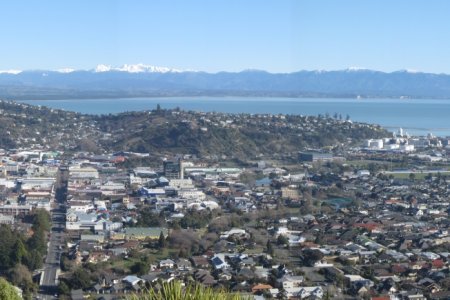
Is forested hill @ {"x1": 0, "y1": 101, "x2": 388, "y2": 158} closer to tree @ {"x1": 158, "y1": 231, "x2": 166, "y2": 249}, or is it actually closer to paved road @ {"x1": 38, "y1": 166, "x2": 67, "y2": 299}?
paved road @ {"x1": 38, "y1": 166, "x2": 67, "y2": 299}

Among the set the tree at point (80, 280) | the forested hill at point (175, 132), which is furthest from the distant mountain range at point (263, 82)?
Result: the tree at point (80, 280)

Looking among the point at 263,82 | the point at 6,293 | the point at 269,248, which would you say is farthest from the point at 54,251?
the point at 263,82

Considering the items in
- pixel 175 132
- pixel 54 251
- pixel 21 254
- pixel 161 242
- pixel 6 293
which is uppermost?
pixel 6 293

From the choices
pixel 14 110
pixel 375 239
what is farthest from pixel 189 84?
pixel 375 239

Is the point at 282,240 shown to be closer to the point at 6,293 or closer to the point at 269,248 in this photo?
the point at 269,248

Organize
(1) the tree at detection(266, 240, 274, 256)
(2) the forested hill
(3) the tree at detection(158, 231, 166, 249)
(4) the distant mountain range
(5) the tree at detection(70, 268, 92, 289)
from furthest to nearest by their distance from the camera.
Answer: (4) the distant mountain range < (2) the forested hill < (3) the tree at detection(158, 231, 166, 249) < (1) the tree at detection(266, 240, 274, 256) < (5) the tree at detection(70, 268, 92, 289)

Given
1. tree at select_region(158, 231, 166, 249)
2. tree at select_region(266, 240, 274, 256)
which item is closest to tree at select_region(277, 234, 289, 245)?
tree at select_region(266, 240, 274, 256)

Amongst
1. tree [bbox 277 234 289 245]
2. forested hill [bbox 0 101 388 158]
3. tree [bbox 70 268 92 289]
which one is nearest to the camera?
tree [bbox 70 268 92 289]

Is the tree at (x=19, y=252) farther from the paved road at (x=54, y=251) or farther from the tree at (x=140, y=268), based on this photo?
the tree at (x=140, y=268)
